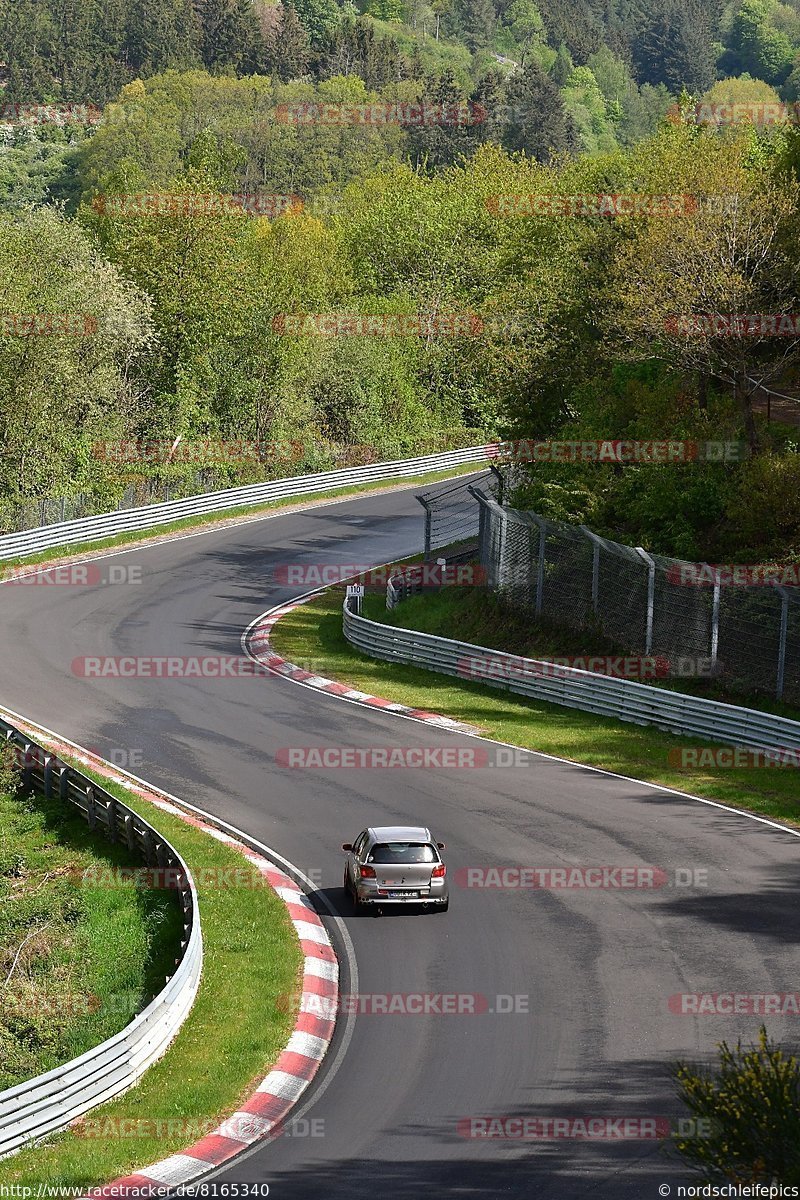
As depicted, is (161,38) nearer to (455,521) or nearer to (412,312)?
(412,312)

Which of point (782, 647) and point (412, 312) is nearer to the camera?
point (782, 647)

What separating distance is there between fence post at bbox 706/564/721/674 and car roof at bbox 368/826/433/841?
1145 centimetres

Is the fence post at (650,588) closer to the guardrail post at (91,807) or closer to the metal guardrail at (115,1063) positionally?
the guardrail post at (91,807)

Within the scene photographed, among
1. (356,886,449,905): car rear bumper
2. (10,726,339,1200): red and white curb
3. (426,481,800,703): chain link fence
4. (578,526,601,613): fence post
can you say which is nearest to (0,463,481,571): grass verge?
(426,481,800,703): chain link fence

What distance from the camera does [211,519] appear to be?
5628 centimetres

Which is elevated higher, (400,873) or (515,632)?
(400,873)

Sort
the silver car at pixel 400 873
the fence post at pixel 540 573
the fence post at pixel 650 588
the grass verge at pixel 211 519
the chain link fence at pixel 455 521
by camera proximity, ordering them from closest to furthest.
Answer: the silver car at pixel 400 873
the fence post at pixel 650 588
the fence post at pixel 540 573
the grass verge at pixel 211 519
the chain link fence at pixel 455 521

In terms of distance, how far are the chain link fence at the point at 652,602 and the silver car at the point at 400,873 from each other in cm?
1148

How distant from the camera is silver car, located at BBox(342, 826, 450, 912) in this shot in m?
20.2

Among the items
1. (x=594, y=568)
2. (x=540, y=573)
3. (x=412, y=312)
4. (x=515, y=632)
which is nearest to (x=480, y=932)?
(x=594, y=568)

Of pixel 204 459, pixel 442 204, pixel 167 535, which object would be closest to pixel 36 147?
pixel 442 204

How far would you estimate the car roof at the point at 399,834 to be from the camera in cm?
2058

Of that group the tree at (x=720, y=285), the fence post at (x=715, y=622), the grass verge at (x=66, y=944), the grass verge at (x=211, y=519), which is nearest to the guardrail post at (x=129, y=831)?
the grass verge at (x=66, y=944)

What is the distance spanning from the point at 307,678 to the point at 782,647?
1188 centimetres
